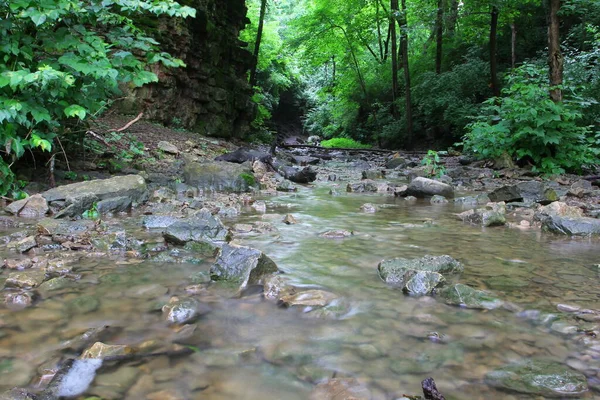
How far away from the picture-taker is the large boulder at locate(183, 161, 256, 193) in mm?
7857

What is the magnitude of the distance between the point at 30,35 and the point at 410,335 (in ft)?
17.4

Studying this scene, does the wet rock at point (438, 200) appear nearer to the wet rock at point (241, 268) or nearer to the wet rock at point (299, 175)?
the wet rock at point (299, 175)

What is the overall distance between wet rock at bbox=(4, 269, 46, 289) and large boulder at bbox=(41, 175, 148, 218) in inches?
84.4

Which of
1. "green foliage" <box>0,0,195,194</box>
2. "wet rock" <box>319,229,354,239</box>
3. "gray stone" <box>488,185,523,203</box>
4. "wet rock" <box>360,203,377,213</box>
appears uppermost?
"green foliage" <box>0,0,195,194</box>

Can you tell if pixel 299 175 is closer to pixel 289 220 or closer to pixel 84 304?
pixel 289 220

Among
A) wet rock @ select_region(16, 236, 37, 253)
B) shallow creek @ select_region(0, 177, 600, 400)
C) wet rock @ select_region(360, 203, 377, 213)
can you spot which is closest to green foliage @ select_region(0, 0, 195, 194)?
wet rock @ select_region(16, 236, 37, 253)

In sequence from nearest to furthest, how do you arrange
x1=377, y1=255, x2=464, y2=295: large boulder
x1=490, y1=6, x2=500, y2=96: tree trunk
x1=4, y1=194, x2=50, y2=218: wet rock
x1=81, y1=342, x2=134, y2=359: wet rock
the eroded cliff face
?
x1=81, y1=342, x2=134, y2=359: wet rock < x1=377, y1=255, x2=464, y2=295: large boulder < x1=4, y1=194, x2=50, y2=218: wet rock < the eroded cliff face < x1=490, y1=6, x2=500, y2=96: tree trunk

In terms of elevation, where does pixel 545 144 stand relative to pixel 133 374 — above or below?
above

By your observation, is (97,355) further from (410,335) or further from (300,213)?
Result: (300,213)

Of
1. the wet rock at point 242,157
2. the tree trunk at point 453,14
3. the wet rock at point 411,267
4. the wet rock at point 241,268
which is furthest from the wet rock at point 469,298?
the tree trunk at point 453,14

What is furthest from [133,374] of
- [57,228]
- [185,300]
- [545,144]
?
[545,144]

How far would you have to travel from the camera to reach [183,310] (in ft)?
7.88

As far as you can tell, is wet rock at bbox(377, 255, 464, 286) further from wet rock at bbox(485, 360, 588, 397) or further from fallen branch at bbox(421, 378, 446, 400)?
fallen branch at bbox(421, 378, 446, 400)

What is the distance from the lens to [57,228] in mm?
4012
